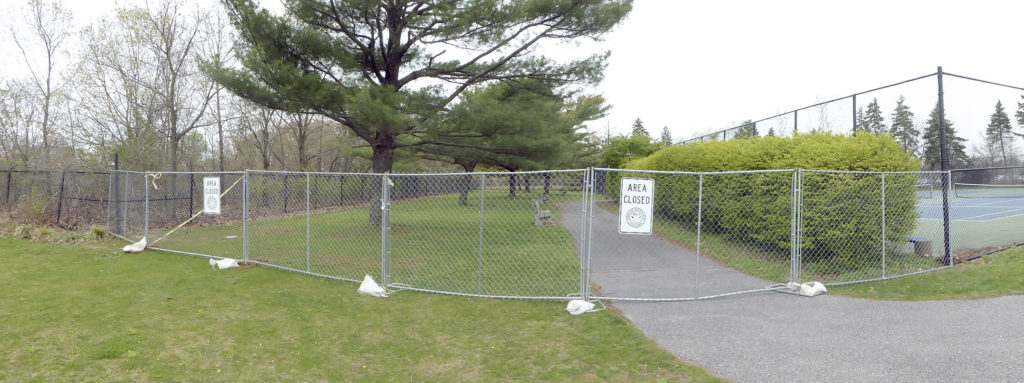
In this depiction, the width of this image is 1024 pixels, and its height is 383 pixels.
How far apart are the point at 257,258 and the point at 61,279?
2.68m

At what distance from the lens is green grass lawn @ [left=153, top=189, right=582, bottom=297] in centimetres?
738

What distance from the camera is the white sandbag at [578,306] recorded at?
5.51 metres

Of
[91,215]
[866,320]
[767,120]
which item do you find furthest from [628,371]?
[91,215]

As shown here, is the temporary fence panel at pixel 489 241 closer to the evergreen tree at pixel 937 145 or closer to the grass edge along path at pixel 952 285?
the grass edge along path at pixel 952 285

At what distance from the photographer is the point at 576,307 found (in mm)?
5562

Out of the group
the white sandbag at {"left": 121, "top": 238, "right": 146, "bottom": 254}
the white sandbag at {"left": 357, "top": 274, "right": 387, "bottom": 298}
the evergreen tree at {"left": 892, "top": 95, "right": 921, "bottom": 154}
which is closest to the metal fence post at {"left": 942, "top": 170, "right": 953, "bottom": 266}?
the evergreen tree at {"left": 892, "top": 95, "right": 921, "bottom": 154}

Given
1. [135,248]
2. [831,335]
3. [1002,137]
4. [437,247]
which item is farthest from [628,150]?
[831,335]

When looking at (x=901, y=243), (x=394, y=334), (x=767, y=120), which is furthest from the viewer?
(x=767, y=120)

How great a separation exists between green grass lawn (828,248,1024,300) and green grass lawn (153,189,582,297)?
389cm

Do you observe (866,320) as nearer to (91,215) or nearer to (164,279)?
(164,279)

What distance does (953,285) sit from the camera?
6457 millimetres

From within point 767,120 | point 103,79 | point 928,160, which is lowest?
point 928,160

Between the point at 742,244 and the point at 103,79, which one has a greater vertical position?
the point at 103,79

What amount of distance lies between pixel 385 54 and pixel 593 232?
28.7ft
